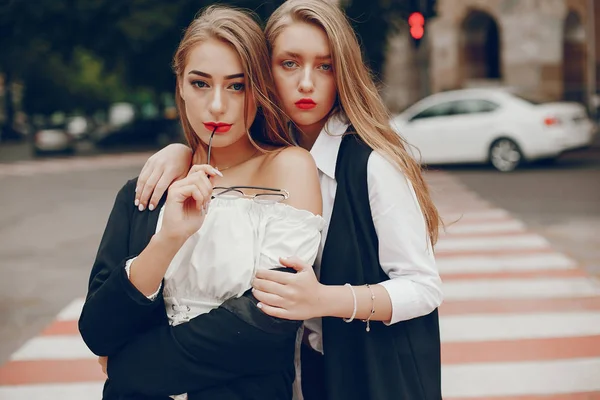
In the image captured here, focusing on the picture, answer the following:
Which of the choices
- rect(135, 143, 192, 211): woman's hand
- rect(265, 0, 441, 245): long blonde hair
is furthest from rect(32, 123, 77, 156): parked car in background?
rect(265, 0, 441, 245): long blonde hair

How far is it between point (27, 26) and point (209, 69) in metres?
20.9

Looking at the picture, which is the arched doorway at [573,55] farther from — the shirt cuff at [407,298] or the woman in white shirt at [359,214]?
the shirt cuff at [407,298]

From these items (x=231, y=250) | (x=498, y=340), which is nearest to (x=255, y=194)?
(x=231, y=250)

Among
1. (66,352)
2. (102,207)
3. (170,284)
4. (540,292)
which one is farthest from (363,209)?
(102,207)

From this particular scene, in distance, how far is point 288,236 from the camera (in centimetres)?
187

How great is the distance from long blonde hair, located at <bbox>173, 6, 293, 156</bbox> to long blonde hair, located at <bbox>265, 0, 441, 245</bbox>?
0.38ft

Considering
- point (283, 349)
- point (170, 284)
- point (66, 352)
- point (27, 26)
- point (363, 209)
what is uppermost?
point (27, 26)

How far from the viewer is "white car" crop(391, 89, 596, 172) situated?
1511 centimetres

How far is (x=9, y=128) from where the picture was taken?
52.7 m

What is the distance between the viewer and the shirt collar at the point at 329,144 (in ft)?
6.86

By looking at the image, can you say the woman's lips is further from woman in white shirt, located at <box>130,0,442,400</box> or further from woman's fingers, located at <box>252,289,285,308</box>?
woman's fingers, located at <box>252,289,285,308</box>

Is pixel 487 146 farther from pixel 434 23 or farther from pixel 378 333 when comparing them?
pixel 378 333

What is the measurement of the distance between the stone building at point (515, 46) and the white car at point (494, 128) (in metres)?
5.62

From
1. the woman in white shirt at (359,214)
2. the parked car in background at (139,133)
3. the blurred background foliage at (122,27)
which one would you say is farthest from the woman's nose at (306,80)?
the parked car in background at (139,133)
